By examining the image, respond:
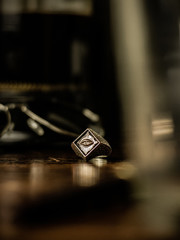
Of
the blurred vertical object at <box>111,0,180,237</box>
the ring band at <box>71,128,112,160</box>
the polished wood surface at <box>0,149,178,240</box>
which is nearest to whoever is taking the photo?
the polished wood surface at <box>0,149,178,240</box>

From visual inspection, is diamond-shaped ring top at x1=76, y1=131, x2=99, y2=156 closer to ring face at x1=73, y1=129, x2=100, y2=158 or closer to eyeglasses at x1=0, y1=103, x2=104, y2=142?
ring face at x1=73, y1=129, x2=100, y2=158

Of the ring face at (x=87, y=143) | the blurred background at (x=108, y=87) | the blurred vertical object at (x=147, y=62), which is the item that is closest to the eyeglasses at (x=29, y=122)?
the blurred background at (x=108, y=87)

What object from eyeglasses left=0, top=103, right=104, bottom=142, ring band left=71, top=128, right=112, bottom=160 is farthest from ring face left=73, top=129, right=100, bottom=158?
eyeglasses left=0, top=103, right=104, bottom=142

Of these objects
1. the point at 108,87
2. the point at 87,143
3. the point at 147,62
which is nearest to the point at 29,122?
the point at 87,143

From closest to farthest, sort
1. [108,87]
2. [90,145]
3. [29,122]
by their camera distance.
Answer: [90,145]
[29,122]
[108,87]

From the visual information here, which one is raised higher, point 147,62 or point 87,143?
point 147,62

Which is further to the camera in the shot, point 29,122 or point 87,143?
point 29,122

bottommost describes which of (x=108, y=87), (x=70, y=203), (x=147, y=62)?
(x=70, y=203)

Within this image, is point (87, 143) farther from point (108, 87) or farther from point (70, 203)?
point (108, 87)

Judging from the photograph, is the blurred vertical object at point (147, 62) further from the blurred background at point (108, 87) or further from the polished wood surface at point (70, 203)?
the polished wood surface at point (70, 203)
